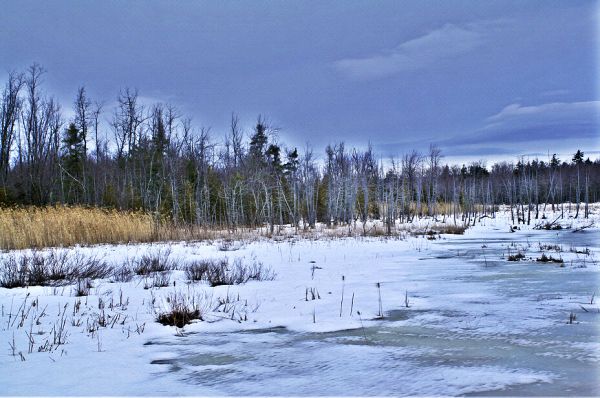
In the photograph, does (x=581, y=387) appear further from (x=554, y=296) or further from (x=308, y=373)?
(x=554, y=296)

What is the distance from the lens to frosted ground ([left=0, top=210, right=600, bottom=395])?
3.07m

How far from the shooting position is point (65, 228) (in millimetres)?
15922

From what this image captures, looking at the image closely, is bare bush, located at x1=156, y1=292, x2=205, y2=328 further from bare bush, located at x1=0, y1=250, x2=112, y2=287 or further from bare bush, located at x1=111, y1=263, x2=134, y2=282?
bare bush, located at x1=0, y1=250, x2=112, y2=287

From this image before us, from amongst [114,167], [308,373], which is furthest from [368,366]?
[114,167]

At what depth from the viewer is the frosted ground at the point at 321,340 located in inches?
121

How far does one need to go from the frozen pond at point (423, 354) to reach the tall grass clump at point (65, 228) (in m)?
12.8

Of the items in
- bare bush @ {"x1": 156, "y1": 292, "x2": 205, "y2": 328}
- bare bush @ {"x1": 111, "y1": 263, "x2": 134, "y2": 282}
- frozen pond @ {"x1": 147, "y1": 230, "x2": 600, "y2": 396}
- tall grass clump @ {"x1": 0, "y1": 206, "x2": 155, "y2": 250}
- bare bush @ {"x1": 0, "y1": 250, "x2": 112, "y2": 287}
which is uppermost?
tall grass clump @ {"x1": 0, "y1": 206, "x2": 155, "y2": 250}

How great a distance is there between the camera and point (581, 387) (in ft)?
9.32

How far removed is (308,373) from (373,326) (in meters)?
1.63

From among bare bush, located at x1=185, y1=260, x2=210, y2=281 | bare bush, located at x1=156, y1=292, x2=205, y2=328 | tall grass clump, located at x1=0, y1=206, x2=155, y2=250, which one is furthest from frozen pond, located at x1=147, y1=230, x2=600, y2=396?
tall grass clump, located at x1=0, y1=206, x2=155, y2=250

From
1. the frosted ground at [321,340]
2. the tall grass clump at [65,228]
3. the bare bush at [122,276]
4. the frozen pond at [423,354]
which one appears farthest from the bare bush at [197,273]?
the tall grass clump at [65,228]

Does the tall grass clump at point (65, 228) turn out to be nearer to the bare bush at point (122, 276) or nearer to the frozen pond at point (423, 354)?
the bare bush at point (122, 276)

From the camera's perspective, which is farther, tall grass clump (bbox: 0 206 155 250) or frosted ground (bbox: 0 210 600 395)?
tall grass clump (bbox: 0 206 155 250)

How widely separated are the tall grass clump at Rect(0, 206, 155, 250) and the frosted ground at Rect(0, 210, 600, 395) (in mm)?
8655
